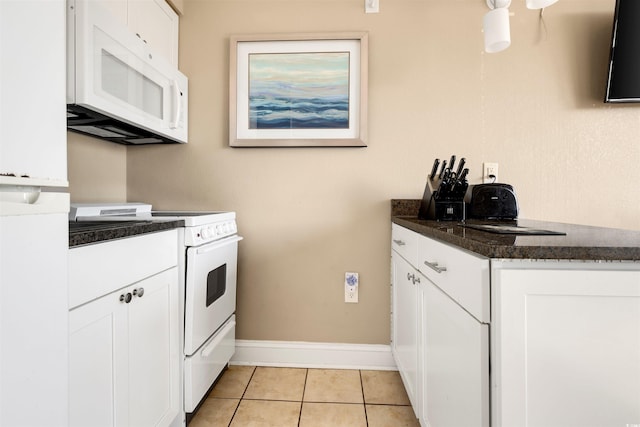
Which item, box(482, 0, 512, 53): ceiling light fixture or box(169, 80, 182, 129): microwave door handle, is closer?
box(482, 0, 512, 53): ceiling light fixture

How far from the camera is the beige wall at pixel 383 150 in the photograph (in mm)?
Answer: 1838

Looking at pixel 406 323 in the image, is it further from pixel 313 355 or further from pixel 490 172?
pixel 490 172

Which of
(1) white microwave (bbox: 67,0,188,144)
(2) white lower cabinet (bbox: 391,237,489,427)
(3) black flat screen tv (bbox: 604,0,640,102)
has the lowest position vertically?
(2) white lower cabinet (bbox: 391,237,489,427)

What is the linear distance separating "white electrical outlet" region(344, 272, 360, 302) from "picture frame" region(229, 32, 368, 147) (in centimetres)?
79

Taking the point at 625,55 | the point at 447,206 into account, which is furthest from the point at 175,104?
the point at 625,55

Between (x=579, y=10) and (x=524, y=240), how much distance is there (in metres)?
1.94

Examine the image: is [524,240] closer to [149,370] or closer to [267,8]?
[149,370]

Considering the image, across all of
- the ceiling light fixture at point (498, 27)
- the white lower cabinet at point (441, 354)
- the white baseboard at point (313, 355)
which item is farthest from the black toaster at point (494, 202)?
the white baseboard at point (313, 355)

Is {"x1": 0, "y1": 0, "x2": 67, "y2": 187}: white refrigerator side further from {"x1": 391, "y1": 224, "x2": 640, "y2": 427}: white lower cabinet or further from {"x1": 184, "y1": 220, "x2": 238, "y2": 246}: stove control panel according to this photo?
{"x1": 391, "y1": 224, "x2": 640, "y2": 427}: white lower cabinet

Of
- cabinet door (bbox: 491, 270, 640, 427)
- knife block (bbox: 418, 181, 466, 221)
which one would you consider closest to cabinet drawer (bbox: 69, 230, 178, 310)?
cabinet door (bbox: 491, 270, 640, 427)

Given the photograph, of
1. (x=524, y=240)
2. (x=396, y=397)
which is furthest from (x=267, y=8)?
(x=396, y=397)

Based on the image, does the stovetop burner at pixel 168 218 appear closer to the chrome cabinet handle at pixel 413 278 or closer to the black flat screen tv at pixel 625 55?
the chrome cabinet handle at pixel 413 278

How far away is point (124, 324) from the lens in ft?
3.32

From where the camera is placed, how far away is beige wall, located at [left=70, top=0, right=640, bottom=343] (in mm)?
1838
